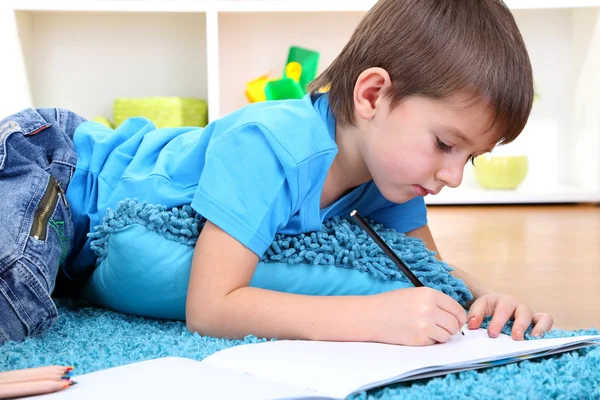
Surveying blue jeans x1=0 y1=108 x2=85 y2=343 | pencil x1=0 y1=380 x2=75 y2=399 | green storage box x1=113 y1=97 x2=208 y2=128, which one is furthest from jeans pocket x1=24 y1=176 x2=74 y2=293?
green storage box x1=113 y1=97 x2=208 y2=128

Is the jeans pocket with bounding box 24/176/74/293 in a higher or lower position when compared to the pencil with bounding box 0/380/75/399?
lower

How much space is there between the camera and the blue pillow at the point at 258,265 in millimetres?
870

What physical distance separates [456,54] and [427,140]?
3.7 inches

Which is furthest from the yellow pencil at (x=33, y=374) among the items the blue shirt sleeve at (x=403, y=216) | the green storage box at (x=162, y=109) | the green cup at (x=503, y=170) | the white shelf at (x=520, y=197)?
the green cup at (x=503, y=170)

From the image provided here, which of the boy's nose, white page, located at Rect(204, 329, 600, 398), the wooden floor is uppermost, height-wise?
the boy's nose

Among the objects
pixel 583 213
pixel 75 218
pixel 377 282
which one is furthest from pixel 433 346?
pixel 583 213

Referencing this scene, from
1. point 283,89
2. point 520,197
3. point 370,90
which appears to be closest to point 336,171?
point 370,90

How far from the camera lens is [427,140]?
2.63ft

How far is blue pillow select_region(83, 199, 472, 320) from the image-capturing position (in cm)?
87

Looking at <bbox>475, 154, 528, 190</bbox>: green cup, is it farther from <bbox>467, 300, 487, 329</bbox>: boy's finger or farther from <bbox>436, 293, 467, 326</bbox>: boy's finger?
<bbox>436, 293, 467, 326</bbox>: boy's finger

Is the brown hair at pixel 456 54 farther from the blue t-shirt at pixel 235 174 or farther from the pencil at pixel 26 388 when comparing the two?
the pencil at pixel 26 388

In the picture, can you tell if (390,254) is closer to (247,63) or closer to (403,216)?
(403,216)

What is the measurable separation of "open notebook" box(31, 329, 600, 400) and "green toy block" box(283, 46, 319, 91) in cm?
170

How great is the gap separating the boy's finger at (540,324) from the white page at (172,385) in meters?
0.33
